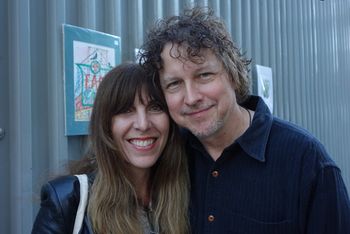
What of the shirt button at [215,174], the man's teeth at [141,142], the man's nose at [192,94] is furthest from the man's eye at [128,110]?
the shirt button at [215,174]

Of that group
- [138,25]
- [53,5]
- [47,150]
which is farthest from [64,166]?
[138,25]

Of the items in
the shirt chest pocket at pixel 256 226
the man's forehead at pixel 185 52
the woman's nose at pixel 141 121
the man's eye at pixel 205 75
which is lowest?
the shirt chest pocket at pixel 256 226

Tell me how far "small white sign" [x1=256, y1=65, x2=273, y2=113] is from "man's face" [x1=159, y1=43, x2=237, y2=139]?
2153 mm

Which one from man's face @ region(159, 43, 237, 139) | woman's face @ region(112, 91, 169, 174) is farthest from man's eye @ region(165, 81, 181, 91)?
woman's face @ region(112, 91, 169, 174)

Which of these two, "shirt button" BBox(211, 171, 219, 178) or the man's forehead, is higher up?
the man's forehead

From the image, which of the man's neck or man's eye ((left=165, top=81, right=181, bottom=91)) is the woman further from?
the man's neck

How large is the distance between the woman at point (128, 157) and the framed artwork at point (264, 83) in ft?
7.02

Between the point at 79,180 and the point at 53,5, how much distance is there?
1005 millimetres

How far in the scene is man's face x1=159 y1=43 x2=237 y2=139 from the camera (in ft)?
6.07

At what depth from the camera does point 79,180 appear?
1755 millimetres

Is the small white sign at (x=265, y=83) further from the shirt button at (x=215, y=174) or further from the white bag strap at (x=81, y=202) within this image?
the white bag strap at (x=81, y=202)

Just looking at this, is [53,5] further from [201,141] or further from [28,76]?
[201,141]

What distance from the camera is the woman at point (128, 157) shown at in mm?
1810

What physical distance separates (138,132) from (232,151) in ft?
1.44
